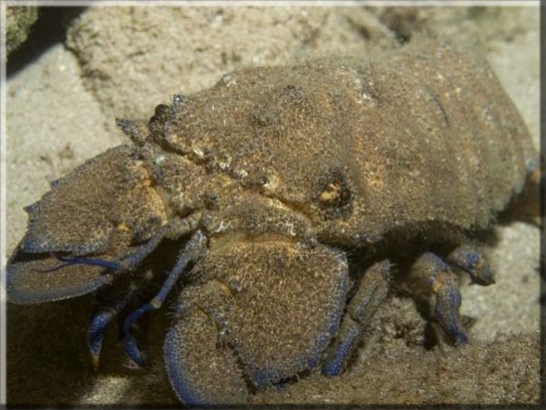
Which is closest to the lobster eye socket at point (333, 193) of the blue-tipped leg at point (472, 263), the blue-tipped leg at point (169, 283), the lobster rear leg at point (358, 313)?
the lobster rear leg at point (358, 313)

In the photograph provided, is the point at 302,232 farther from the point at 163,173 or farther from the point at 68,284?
the point at 68,284

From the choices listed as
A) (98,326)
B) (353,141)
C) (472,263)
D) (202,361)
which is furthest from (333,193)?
(472,263)

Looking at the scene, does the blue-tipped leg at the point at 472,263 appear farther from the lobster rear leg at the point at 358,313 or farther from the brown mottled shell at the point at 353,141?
the lobster rear leg at the point at 358,313

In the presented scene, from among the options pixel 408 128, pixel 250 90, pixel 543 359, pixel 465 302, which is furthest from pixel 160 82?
pixel 543 359

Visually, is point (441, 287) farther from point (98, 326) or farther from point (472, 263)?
point (98, 326)

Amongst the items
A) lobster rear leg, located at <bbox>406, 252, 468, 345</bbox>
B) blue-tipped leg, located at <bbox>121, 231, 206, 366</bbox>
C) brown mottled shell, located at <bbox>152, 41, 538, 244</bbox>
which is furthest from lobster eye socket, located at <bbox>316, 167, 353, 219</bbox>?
lobster rear leg, located at <bbox>406, 252, 468, 345</bbox>
